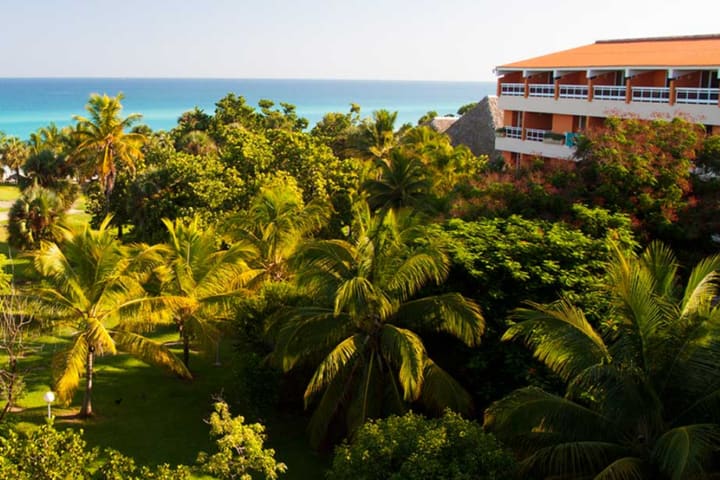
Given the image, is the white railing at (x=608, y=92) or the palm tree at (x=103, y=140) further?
the palm tree at (x=103, y=140)

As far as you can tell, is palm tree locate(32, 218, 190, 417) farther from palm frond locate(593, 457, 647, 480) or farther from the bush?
palm frond locate(593, 457, 647, 480)

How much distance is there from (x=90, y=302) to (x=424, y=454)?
Answer: 33.6ft

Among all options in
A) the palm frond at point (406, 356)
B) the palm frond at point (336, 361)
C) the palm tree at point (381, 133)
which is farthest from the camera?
the palm tree at point (381, 133)

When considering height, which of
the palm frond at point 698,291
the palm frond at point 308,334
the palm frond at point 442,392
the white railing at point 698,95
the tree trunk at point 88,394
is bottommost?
the tree trunk at point 88,394

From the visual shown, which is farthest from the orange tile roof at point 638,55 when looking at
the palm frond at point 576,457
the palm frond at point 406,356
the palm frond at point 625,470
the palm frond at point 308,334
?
the palm frond at point 625,470

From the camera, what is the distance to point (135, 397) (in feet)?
69.4

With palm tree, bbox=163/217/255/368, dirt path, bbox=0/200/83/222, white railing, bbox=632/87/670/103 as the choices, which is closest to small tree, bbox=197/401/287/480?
palm tree, bbox=163/217/255/368

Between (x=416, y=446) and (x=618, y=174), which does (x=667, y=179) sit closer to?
(x=618, y=174)

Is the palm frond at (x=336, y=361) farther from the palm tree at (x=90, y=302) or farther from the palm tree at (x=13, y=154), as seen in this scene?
the palm tree at (x=13, y=154)

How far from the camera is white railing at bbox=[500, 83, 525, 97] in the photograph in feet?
127

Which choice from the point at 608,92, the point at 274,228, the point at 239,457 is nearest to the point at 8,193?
the point at 274,228

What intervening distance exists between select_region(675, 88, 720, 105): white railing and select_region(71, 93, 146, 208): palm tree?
24821 mm

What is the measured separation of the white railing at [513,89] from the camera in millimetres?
38812

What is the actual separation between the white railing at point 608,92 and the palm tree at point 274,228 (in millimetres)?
15449
